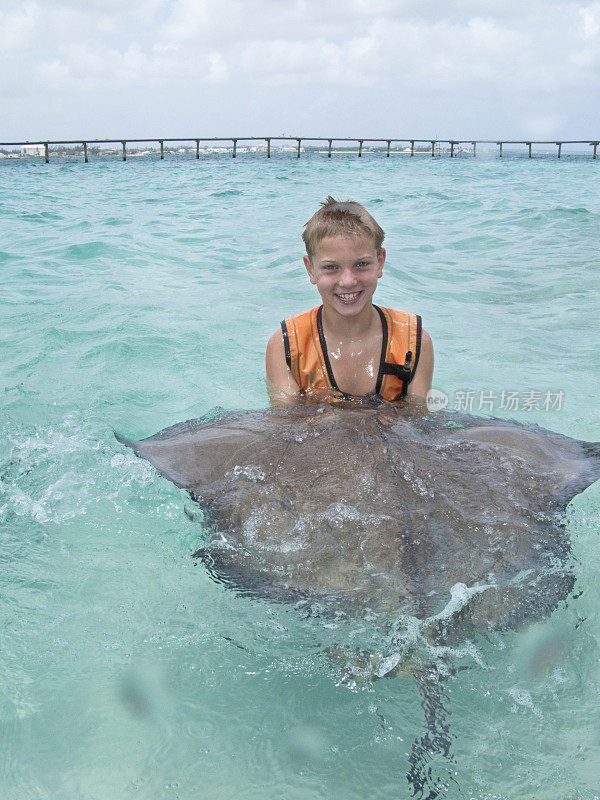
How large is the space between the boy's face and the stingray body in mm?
985

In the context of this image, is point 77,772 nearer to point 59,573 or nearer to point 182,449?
point 59,573

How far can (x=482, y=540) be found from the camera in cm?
264

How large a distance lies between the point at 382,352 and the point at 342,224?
0.96 meters

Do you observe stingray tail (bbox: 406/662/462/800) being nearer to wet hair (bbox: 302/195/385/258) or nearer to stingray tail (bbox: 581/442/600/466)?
stingray tail (bbox: 581/442/600/466)

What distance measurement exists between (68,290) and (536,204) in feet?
50.3

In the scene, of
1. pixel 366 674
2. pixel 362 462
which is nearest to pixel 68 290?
pixel 362 462

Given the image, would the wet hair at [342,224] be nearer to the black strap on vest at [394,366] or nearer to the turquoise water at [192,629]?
the black strap on vest at [394,366]

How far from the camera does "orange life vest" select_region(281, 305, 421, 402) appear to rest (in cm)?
444

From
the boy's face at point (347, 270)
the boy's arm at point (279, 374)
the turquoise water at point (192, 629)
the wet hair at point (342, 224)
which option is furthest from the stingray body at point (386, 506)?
the wet hair at point (342, 224)

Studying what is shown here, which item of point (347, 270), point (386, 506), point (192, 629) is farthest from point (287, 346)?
point (192, 629)

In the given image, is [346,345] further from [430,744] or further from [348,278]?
[430,744]

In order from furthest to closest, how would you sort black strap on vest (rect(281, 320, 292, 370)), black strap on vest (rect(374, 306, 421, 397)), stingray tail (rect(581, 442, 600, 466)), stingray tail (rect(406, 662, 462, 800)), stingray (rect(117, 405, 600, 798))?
black strap on vest (rect(281, 320, 292, 370))
black strap on vest (rect(374, 306, 421, 397))
stingray tail (rect(581, 442, 600, 466))
stingray (rect(117, 405, 600, 798))
stingray tail (rect(406, 662, 462, 800))

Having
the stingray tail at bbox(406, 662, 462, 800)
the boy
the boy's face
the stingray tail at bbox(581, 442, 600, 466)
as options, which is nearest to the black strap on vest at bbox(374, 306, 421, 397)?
the boy

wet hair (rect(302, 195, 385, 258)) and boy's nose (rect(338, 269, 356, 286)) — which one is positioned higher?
wet hair (rect(302, 195, 385, 258))
